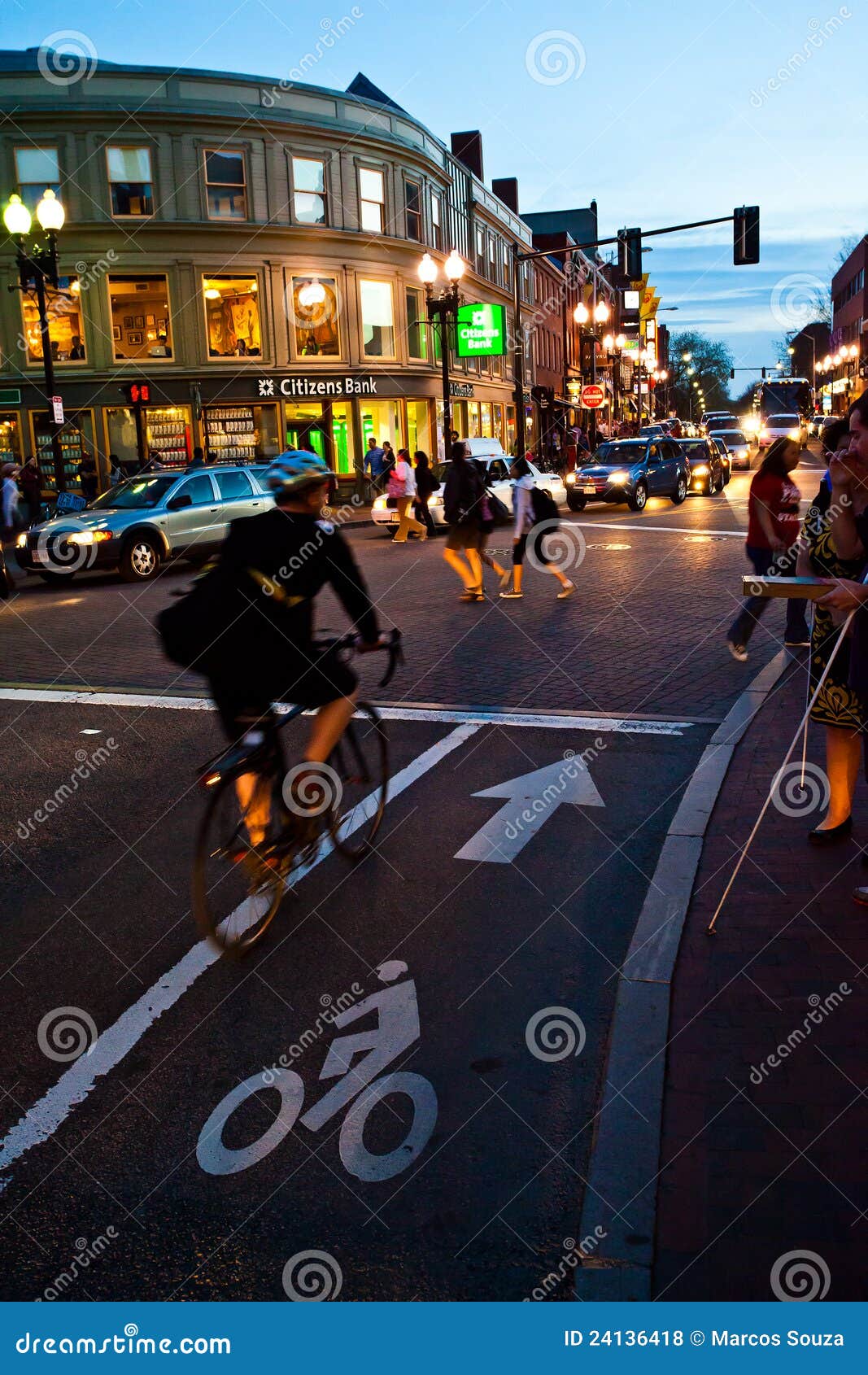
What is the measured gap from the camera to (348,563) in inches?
210

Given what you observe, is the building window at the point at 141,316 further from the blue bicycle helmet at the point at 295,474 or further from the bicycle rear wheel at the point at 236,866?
the bicycle rear wheel at the point at 236,866

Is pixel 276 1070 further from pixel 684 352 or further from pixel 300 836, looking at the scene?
pixel 684 352

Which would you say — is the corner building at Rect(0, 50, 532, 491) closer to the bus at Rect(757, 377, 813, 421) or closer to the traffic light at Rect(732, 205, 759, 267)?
the traffic light at Rect(732, 205, 759, 267)

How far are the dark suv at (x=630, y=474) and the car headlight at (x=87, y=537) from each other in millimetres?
16400

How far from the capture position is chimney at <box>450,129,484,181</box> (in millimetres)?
54656

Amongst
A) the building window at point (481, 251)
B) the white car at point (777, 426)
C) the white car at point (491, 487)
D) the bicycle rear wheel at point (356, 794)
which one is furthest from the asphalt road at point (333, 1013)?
the white car at point (777, 426)

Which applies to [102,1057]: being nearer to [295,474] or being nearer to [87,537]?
[295,474]

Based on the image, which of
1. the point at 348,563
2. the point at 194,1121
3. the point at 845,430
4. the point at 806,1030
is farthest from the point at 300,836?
the point at 845,430

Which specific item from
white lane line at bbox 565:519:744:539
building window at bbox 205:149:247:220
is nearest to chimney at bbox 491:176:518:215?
building window at bbox 205:149:247:220

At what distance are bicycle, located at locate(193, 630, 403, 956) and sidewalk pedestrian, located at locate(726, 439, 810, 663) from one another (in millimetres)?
5309

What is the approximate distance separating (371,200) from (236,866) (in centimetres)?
3683

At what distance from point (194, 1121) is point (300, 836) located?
1808 millimetres

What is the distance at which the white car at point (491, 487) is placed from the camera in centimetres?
2559

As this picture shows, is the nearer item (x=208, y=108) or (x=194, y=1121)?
(x=194, y=1121)
